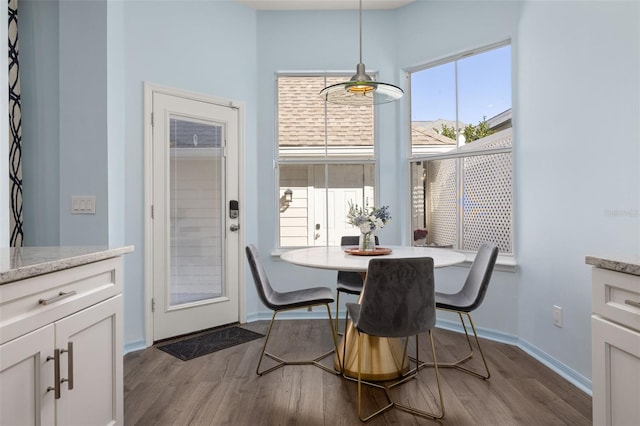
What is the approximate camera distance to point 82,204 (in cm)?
271

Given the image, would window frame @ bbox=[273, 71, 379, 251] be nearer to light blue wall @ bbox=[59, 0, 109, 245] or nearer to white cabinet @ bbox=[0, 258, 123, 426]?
light blue wall @ bbox=[59, 0, 109, 245]

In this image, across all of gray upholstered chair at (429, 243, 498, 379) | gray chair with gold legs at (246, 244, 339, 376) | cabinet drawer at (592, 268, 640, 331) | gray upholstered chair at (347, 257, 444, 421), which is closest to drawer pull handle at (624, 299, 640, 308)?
cabinet drawer at (592, 268, 640, 331)

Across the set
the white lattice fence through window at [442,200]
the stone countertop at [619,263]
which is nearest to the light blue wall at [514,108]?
the white lattice fence through window at [442,200]

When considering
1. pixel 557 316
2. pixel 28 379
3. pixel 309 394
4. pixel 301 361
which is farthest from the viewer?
pixel 301 361

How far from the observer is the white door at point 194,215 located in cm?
329

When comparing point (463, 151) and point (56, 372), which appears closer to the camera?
point (56, 372)

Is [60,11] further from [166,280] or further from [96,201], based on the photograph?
[166,280]

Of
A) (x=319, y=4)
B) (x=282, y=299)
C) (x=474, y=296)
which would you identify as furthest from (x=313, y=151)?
(x=474, y=296)

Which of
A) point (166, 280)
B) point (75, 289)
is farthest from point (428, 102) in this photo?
point (75, 289)

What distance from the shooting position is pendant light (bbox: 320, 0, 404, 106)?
2.46 meters

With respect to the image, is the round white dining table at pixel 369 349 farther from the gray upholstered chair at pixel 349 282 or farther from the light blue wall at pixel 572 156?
the light blue wall at pixel 572 156

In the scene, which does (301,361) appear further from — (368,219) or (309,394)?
(368,219)

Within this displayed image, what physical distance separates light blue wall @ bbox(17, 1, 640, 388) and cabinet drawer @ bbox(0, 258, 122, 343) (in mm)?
1279

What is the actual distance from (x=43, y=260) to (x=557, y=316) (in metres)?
2.87
